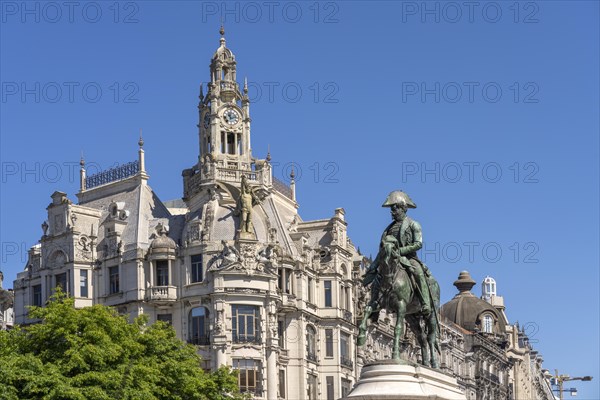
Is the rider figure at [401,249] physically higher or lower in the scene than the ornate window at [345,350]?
lower

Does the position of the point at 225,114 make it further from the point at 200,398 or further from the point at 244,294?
the point at 200,398

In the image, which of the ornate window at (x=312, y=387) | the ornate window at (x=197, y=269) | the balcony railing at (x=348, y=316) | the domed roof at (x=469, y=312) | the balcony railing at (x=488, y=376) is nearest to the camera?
the ornate window at (x=197, y=269)

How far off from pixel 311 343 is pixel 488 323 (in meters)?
67.6

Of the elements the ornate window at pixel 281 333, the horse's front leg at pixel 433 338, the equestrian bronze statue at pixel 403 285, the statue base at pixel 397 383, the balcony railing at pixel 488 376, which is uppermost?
the balcony railing at pixel 488 376

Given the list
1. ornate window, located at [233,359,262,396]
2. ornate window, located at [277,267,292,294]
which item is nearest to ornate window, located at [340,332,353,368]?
ornate window, located at [277,267,292,294]

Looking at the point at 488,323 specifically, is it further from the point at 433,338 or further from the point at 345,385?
the point at 433,338

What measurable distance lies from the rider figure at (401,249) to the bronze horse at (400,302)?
0.13 ft

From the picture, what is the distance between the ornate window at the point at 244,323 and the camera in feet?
315

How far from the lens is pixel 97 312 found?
232 feet

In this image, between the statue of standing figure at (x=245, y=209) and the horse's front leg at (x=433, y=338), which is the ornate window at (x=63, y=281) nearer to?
the statue of standing figure at (x=245, y=209)

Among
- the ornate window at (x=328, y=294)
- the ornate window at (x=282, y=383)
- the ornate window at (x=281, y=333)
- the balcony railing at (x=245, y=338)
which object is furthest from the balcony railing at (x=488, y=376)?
the balcony railing at (x=245, y=338)

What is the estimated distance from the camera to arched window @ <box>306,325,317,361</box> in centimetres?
10319

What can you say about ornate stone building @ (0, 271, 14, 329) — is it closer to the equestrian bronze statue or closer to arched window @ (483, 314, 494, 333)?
the equestrian bronze statue

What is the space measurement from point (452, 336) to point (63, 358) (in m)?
79.2
